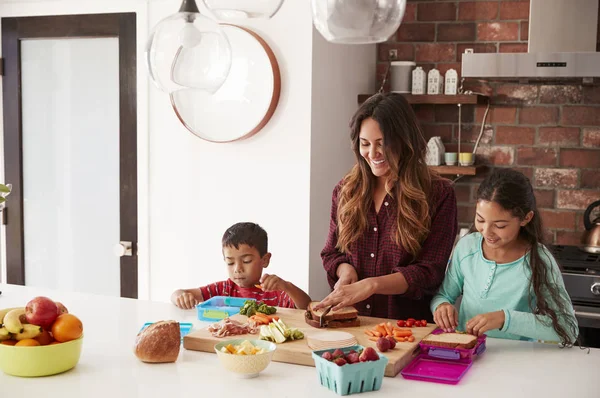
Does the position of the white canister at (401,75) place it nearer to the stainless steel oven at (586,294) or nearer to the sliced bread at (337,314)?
the stainless steel oven at (586,294)

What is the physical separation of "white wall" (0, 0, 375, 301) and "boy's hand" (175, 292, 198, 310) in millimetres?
965

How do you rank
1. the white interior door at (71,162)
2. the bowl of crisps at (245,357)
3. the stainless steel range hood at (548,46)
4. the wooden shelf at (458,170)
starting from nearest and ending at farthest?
1. the bowl of crisps at (245,357)
2. the stainless steel range hood at (548,46)
3. the wooden shelf at (458,170)
4. the white interior door at (71,162)

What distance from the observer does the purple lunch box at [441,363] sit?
1.72m

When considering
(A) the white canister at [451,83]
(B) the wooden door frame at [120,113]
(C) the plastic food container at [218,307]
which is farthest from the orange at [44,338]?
(A) the white canister at [451,83]

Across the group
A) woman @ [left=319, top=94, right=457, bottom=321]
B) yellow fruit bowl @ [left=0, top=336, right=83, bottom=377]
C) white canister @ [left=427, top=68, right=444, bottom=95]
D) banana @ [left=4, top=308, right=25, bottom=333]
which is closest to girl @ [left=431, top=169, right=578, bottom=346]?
woman @ [left=319, top=94, right=457, bottom=321]

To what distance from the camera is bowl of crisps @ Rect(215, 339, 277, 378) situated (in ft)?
5.54

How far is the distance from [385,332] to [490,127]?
2047mm

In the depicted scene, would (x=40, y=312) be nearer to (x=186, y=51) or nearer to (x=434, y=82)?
(x=186, y=51)

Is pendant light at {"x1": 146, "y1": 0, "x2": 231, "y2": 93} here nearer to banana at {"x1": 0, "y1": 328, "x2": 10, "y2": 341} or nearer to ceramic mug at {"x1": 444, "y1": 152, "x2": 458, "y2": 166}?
banana at {"x1": 0, "y1": 328, "x2": 10, "y2": 341}

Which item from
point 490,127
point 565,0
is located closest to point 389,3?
point 565,0

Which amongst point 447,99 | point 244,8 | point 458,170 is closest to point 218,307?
point 244,8

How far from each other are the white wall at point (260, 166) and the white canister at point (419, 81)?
0.26 meters

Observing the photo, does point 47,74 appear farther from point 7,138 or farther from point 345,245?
point 345,245

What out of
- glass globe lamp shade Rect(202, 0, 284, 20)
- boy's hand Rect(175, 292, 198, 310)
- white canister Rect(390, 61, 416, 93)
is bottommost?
boy's hand Rect(175, 292, 198, 310)
